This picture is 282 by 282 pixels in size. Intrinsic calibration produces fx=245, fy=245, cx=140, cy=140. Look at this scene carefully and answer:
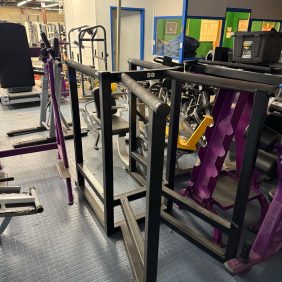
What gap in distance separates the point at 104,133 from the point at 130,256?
820 millimetres

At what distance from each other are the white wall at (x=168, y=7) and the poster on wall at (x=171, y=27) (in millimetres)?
234

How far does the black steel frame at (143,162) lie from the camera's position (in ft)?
3.01

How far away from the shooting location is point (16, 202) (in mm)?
1608

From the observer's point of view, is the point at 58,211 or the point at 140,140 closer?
the point at 58,211

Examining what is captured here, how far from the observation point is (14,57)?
8.13 feet

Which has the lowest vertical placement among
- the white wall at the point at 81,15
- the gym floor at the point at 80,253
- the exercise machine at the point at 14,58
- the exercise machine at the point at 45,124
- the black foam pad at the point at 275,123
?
the gym floor at the point at 80,253

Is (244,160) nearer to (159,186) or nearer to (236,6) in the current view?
(159,186)

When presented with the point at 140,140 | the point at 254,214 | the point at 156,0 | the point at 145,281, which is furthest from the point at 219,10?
the point at 145,281

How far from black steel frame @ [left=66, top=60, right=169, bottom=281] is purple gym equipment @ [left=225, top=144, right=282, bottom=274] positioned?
592mm

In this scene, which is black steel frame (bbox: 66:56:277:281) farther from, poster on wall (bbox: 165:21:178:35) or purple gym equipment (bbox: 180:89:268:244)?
poster on wall (bbox: 165:21:178:35)

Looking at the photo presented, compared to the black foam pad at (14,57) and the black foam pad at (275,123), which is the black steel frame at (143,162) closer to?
the black foam pad at (14,57)

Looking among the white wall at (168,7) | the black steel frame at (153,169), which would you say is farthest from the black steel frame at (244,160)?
the white wall at (168,7)

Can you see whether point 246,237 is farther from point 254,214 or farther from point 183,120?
point 183,120

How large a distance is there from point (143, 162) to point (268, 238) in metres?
1.06
